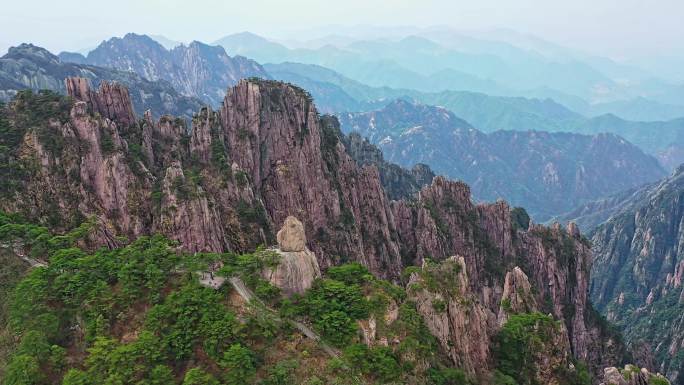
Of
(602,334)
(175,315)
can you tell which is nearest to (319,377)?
(175,315)

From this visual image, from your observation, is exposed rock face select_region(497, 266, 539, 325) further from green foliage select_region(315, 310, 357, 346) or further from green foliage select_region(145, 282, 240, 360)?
green foliage select_region(145, 282, 240, 360)

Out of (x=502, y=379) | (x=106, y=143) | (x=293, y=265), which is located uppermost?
(x=106, y=143)

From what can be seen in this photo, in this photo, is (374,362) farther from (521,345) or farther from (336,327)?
(521,345)

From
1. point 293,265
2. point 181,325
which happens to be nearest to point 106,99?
point 293,265

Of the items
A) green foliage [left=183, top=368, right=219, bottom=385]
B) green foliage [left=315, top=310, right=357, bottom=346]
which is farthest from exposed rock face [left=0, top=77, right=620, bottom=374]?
green foliage [left=183, top=368, right=219, bottom=385]

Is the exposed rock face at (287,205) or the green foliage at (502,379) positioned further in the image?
the exposed rock face at (287,205)

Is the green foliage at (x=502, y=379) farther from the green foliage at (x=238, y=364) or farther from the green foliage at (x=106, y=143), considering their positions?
the green foliage at (x=106, y=143)

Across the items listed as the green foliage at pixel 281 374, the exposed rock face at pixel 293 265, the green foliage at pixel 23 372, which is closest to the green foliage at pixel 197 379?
the green foliage at pixel 281 374
